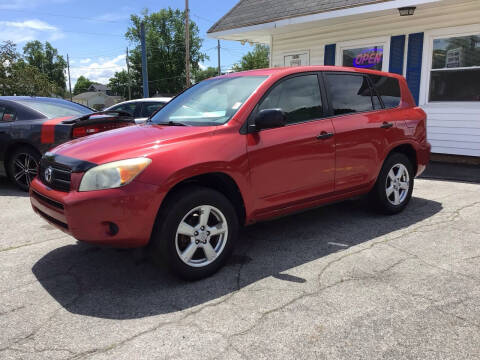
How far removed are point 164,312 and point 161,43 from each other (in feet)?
218

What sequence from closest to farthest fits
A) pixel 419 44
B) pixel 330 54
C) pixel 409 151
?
pixel 409 151, pixel 419 44, pixel 330 54

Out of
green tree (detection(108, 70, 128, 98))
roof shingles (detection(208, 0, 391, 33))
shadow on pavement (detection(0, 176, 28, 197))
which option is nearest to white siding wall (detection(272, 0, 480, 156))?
roof shingles (detection(208, 0, 391, 33))

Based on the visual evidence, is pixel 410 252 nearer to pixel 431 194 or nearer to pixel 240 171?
pixel 240 171

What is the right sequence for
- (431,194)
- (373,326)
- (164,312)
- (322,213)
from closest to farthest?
(373,326)
(164,312)
(322,213)
(431,194)

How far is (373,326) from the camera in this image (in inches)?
102

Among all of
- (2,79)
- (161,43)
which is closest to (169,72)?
(161,43)

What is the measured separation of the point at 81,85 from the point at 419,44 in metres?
135

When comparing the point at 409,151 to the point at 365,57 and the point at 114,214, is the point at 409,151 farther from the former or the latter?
the point at 365,57

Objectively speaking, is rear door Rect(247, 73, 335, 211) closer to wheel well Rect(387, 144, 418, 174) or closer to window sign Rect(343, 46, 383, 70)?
wheel well Rect(387, 144, 418, 174)

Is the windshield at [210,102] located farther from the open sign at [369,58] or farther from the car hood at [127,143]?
the open sign at [369,58]

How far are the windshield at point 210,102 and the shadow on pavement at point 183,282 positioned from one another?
1315 mm

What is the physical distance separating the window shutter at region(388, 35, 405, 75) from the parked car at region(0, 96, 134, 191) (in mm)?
6446

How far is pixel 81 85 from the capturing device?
130 m

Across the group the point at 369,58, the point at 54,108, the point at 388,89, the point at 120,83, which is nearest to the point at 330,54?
the point at 369,58
